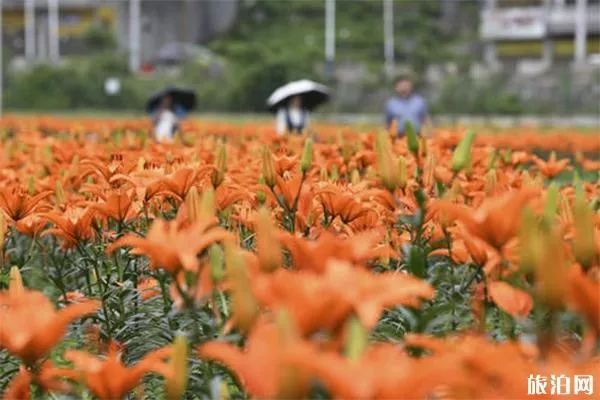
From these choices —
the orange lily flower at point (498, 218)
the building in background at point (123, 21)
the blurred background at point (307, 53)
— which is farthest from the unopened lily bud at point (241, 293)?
the building in background at point (123, 21)

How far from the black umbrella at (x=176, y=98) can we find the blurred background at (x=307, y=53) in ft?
54.1

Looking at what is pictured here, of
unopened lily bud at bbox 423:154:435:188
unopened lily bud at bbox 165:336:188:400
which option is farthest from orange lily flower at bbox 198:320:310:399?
unopened lily bud at bbox 423:154:435:188

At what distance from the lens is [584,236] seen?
162 cm

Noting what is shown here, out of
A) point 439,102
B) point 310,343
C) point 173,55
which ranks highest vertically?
point 173,55

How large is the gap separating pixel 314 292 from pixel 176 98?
807cm

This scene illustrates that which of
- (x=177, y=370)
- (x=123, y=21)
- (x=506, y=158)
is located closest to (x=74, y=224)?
(x=177, y=370)

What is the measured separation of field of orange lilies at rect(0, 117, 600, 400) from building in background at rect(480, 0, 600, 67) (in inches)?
1391

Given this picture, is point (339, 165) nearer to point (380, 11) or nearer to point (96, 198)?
point (96, 198)

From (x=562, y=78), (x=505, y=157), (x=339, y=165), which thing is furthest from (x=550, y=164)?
(x=562, y=78)

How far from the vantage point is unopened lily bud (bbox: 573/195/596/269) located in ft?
5.15

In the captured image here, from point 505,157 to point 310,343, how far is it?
291 cm

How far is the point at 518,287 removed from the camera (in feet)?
5.89

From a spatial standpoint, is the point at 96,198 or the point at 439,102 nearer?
the point at 96,198

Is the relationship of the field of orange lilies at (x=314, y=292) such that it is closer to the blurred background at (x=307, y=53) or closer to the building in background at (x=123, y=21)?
the blurred background at (x=307, y=53)
